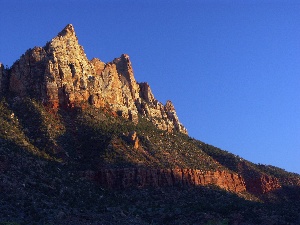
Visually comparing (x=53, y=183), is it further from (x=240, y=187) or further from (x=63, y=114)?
(x=240, y=187)

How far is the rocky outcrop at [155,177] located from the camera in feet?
300

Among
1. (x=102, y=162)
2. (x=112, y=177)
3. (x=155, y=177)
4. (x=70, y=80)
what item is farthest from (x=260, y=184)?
(x=70, y=80)

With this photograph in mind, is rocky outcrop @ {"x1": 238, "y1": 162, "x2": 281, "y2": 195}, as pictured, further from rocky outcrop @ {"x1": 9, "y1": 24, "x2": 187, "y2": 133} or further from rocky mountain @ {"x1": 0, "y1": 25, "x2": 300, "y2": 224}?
rocky outcrop @ {"x1": 9, "y1": 24, "x2": 187, "y2": 133}

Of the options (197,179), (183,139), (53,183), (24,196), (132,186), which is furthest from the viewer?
(183,139)

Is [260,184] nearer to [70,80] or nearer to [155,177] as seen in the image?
[155,177]

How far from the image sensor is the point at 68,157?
94188 mm

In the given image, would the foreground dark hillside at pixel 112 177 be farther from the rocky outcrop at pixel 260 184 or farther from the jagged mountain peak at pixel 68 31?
the jagged mountain peak at pixel 68 31

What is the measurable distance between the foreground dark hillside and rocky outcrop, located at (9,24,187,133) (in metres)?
2.65

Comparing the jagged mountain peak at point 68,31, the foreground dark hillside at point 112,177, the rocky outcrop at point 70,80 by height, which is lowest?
Answer: the foreground dark hillside at point 112,177

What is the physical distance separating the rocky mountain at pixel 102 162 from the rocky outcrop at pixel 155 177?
0.17m

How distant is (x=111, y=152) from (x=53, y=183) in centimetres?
1903

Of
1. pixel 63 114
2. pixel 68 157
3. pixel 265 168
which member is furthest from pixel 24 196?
pixel 265 168

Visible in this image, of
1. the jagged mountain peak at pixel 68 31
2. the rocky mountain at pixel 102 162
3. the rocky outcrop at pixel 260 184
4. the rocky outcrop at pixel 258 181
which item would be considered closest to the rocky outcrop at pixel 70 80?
the jagged mountain peak at pixel 68 31

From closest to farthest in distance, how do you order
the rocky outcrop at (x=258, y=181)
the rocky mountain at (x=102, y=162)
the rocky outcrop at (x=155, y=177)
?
1. the rocky mountain at (x=102, y=162)
2. the rocky outcrop at (x=155, y=177)
3. the rocky outcrop at (x=258, y=181)
